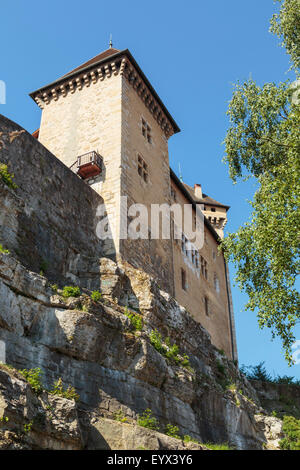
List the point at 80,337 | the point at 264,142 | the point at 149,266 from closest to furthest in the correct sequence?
the point at 80,337
the point at 264,142
the point at 149,266

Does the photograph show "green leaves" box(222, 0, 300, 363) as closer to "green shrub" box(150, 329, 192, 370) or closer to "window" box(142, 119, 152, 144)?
"green shrub" box(150, 329, 192, 370)

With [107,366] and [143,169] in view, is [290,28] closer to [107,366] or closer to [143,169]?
[143,169]

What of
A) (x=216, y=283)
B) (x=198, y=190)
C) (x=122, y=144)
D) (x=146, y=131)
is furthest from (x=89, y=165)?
(x=198, y=190)

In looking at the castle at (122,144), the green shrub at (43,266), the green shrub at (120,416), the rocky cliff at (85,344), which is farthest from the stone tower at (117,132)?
the green shrub at (120,416)

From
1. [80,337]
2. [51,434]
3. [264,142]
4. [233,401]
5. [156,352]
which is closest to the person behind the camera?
[51,434]

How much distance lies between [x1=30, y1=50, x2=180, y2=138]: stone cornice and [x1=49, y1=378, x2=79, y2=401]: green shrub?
15.5m

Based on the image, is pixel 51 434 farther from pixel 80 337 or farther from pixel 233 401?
pixel 233 401

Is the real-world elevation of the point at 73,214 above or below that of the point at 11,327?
above

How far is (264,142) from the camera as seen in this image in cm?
1695

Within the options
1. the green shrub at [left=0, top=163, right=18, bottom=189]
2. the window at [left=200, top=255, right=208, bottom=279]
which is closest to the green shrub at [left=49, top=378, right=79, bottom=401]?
the green shrub at [left=0, top=163, right=18, bottom=189]

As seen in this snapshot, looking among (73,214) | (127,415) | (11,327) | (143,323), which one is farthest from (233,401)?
(11,327)

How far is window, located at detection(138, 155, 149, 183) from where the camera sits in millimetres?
22078

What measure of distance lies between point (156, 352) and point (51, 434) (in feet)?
18.1

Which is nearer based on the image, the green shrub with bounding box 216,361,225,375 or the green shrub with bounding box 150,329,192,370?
the green shrub with bounding box 150,329,192,370
